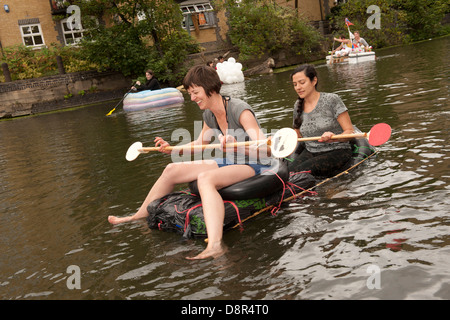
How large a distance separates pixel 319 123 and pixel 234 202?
5.32 ft

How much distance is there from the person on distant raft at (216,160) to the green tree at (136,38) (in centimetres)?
2285

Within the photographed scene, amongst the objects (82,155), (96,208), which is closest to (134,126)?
(82,155)

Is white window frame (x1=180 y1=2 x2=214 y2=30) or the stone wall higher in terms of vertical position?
white window frame (x1=180 y1=2 x2=214 y2=30)

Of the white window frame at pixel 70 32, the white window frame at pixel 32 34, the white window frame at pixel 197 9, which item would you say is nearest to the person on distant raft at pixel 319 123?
the white window frame at pixel 70 32

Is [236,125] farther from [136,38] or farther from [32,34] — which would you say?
Answer: [32,34]

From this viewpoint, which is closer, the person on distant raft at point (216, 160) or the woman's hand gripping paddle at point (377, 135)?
the person on distant raft at point (216, 160)

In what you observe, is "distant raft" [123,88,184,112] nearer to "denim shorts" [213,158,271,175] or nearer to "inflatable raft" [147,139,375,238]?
"inflatable raft" [147,139,375,238]

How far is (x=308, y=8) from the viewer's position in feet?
119

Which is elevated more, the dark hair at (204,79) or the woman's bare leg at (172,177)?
the dark hair at (204,79)

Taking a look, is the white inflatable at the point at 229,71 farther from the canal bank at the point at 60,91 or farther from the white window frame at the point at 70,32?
the white window frame at the point at 70,32

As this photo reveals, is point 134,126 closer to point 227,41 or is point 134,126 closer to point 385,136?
point 385,136

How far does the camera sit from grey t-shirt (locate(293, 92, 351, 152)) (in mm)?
5246

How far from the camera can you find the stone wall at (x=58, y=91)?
24.2 meters

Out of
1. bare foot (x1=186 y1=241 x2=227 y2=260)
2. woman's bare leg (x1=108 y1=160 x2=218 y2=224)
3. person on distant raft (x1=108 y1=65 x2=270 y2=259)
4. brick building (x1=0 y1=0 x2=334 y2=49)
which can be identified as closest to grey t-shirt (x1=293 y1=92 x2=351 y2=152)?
person on distant raft (x1=108 y1=65 x2=270 y2=259)
